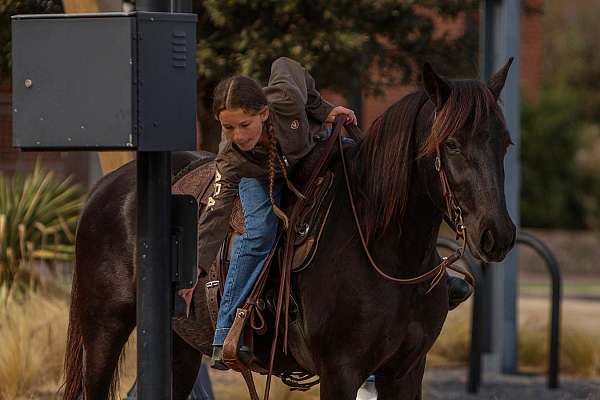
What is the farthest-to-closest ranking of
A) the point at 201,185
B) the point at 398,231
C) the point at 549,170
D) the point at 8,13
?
the point at 549,170 → the point at 8,13 → the point at 201,185 → the point at 398,231

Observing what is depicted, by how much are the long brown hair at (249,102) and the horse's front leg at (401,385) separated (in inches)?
31.2

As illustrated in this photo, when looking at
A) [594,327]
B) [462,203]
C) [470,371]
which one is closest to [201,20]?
[470,371]

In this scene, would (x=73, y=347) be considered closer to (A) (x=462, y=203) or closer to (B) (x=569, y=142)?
(A) (x=462, y=203)

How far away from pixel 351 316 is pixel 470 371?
4.66 meters

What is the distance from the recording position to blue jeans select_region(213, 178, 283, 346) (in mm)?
5930

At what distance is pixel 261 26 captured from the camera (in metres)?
9.60

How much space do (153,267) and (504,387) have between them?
19.9 ft

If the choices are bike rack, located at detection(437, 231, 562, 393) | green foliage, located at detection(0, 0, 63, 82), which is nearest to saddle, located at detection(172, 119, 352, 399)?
green foliage, located at detection(0, 0, 63, 82)

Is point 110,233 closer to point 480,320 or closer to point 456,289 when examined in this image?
point 456,289

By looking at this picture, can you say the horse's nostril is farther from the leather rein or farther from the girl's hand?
the girl's hand

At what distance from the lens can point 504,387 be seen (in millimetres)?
10578

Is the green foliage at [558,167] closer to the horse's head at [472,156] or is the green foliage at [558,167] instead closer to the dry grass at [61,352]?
the dry grass at [61,352]

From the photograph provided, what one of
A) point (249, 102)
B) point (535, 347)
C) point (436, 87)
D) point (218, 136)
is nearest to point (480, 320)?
point (535, 347)

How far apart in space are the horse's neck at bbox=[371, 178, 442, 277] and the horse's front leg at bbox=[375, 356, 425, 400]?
43 centimetres
